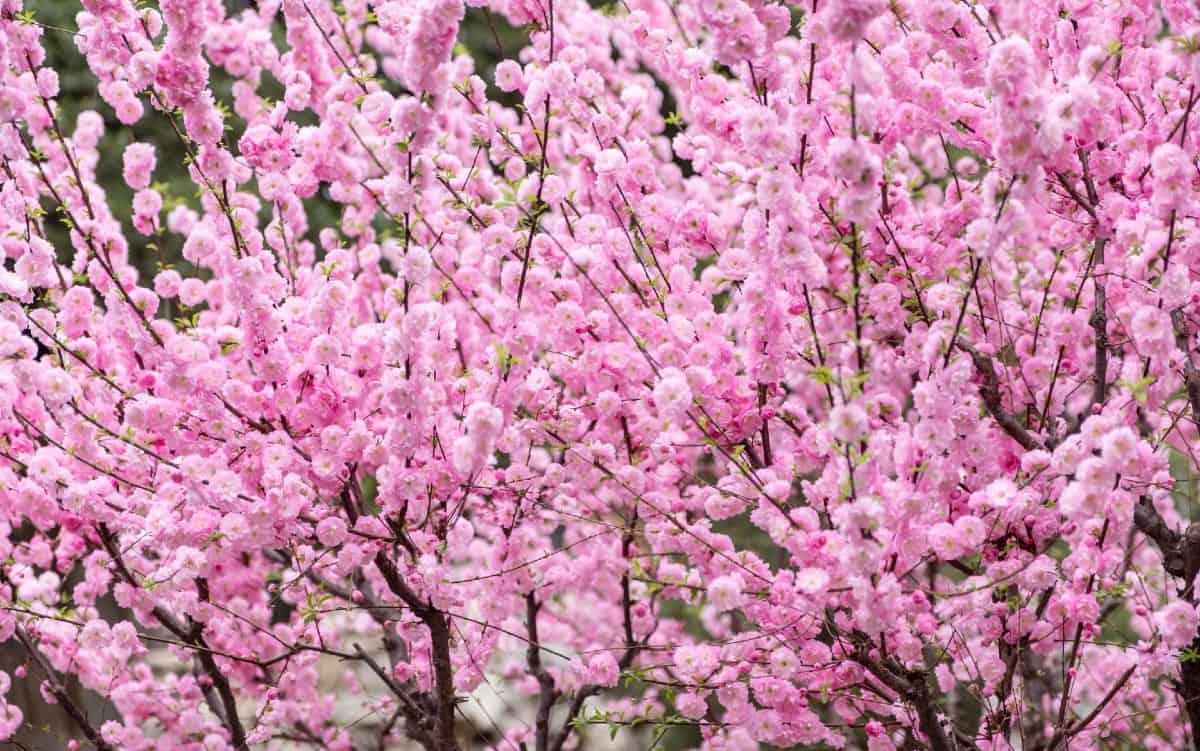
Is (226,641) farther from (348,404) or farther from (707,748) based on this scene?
(707,748)

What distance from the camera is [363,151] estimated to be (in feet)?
13.5

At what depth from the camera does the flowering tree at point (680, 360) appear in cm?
262

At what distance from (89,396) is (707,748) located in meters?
2.40

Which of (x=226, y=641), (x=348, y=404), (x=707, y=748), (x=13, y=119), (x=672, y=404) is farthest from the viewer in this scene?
(x=226, y=641)

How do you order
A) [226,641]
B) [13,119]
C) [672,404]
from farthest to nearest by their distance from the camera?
[226,641] → [13,119] → [672,404]

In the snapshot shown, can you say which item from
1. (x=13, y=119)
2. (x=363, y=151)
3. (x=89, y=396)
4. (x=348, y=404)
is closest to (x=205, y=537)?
(x=348, y=404)

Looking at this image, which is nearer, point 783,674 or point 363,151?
point 783,674

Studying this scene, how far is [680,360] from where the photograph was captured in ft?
10.3

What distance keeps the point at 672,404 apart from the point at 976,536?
84 cm

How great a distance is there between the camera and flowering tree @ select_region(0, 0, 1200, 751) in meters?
2.62

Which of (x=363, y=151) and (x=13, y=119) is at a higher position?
(x=363, y=151)

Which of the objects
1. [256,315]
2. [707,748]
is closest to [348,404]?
[256,315]

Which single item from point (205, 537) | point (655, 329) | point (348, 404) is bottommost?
point (205, 537)

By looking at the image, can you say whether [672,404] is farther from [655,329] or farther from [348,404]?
[348,404]
